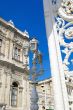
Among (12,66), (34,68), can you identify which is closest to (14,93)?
(12,66)

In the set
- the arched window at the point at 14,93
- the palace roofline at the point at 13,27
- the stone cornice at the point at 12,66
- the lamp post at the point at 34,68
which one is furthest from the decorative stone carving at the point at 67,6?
the palace roofline at the point at 13,27

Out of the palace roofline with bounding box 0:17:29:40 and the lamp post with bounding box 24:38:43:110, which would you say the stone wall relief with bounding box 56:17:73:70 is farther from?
the palace roofline with bounding box 0:17:29:40

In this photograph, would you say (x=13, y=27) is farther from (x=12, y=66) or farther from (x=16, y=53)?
(x=12, y=66)

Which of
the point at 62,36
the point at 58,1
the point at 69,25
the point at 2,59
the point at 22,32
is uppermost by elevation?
the point at 22,32

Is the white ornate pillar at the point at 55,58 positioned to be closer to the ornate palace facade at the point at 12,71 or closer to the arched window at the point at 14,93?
the ornate palace facade at the point at 12,71

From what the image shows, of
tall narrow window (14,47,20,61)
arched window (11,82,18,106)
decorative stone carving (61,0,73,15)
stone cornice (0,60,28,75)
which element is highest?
tall narrow window (14,47,20,61)

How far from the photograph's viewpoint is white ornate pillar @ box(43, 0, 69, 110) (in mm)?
1926

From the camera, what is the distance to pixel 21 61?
1902cm

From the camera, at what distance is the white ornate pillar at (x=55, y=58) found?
75.8 inches

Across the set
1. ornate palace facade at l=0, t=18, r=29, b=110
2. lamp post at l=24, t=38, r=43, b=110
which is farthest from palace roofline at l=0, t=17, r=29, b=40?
lamp post at l=24, t=38, r=43, b=110

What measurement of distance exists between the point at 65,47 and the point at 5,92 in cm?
1417

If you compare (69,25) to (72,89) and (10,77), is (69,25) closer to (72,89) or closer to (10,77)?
(72,89)

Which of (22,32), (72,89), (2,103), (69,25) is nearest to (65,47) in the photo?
(69,25)

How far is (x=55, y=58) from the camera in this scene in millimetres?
2105
